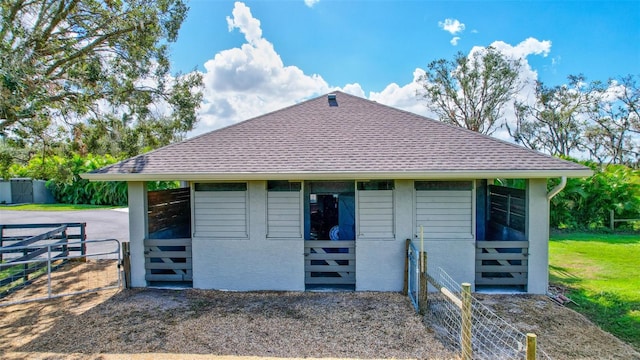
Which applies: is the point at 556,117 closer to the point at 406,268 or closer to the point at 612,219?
the point at 612,219

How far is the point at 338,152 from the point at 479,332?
3.93 metres

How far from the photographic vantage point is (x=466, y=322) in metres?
3.42

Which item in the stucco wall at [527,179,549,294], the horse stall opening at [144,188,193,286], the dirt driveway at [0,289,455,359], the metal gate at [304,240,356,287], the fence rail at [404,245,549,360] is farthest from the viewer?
the horse stall opening at [144,188,193,286]

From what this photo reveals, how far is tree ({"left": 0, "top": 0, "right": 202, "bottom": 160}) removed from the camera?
7066 millimetres

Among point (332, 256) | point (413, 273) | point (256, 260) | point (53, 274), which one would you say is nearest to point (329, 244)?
point (332, 256)

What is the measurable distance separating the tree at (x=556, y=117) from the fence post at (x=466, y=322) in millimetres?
29289

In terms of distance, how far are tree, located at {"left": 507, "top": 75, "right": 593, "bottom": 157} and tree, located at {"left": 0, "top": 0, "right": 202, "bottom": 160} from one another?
97.0 feet

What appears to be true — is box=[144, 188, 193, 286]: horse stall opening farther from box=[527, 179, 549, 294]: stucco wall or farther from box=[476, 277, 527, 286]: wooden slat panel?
box=[527, 179, 549, 294]: stucco wall

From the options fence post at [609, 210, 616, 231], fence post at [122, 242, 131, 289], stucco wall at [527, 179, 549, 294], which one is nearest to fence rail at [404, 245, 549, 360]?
stucco wall at [527, 179, 549, 294]

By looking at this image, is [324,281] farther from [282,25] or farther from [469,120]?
[469,120]

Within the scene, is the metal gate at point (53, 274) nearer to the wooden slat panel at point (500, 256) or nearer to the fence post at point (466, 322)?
the fence post at point (466, 322)

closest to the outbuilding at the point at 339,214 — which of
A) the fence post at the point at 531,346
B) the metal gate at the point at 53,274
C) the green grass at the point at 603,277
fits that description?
the green grass at the point at 603,277

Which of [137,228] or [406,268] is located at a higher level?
[137,228]

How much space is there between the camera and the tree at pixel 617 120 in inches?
1016
